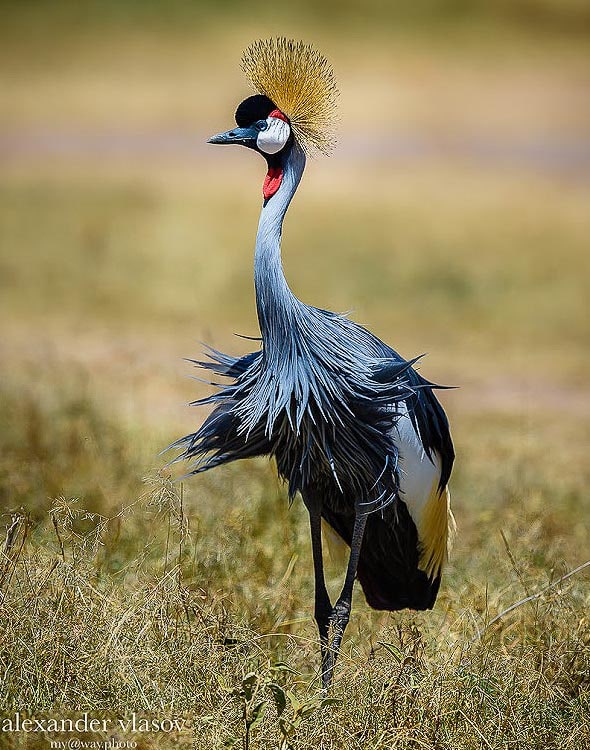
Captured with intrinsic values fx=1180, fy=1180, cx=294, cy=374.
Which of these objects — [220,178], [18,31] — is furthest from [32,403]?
[18,31]

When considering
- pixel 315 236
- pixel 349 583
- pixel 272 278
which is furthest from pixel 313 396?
pixel 315 236

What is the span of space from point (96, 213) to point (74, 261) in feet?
5.27

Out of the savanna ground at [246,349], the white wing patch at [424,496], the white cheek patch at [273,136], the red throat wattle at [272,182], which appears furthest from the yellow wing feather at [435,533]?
the white cheek patch at [273,136]

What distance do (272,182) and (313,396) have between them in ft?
2.17

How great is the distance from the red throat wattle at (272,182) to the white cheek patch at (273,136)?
6cm

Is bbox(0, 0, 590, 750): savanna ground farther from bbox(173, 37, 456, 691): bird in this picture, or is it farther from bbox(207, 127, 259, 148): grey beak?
bbox(207, 127, 259, 148): grey beak

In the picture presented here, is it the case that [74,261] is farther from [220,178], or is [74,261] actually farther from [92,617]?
[92,617]

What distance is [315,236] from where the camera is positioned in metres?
12.4

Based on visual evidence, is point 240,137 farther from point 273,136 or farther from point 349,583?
point 349,583

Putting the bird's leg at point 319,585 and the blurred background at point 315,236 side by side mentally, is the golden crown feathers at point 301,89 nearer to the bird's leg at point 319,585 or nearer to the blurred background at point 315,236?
the bird's leg at point 319,585

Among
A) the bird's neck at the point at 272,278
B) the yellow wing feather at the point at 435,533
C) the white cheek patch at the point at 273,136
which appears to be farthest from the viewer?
the yellow wing feather at the point at 435,533

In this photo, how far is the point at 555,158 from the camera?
1734 cm

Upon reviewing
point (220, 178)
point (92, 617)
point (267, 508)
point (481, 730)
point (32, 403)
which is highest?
point (220, 178)

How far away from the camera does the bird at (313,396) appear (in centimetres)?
345
